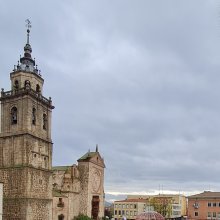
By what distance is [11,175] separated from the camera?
47812 millimetres

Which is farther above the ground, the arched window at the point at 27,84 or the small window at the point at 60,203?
the arched window at the point at 27,84

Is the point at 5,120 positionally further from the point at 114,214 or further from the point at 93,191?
the point at 114,214

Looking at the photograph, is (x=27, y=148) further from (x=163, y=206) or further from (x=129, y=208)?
(x=129, y=208)

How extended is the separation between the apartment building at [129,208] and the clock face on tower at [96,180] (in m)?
51.8

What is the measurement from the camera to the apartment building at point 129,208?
120 metres

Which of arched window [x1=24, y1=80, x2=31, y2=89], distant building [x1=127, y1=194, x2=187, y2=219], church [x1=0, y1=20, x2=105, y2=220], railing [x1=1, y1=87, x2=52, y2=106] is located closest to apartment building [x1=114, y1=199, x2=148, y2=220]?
distant building [x1=127, y1=194, x2=187, y2=219]

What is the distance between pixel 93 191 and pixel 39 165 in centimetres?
2075

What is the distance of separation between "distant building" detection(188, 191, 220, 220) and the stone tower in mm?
43794

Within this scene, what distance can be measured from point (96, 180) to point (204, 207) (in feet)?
94.5

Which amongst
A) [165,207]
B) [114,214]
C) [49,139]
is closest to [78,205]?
[49,139]

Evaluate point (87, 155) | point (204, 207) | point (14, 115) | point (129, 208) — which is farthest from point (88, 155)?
point (129, 208)

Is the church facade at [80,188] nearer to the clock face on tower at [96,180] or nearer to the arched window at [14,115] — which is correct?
the clock face on tower at [96,180]

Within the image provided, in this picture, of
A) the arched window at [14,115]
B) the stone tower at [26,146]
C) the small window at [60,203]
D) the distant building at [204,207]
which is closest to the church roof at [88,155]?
the small window at [60,203]

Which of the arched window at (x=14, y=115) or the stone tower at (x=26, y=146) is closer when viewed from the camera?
the stone tower at (x=26, y=146)
